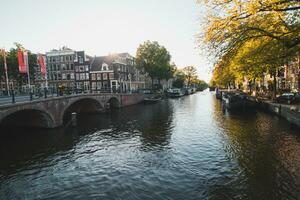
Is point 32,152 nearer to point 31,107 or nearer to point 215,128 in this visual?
point 31,107

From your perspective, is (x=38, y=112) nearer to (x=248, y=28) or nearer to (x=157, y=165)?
(x=157, y=165)

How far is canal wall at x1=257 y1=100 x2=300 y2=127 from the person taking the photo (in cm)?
2105

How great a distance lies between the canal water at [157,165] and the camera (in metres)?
10.2

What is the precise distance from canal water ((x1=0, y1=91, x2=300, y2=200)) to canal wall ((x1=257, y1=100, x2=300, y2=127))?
1.09 m

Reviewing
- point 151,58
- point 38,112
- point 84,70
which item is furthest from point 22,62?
point 151,58

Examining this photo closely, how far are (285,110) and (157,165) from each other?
18.9m

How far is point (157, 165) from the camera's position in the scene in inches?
525

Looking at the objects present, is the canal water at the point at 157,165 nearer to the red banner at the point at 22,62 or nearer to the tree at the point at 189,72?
the red banner at the point at 22,62

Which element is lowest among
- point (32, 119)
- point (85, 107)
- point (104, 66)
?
point (85, 107)

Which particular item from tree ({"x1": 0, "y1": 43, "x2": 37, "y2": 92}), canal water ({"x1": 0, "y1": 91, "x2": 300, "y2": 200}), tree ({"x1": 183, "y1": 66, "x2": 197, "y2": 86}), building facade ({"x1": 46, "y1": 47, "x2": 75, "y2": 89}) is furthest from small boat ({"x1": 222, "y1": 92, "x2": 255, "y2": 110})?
tree ({"x1": 183, "y1": 66, "x2": 197, "y2": 86})

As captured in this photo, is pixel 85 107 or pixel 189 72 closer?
pixel 85 107

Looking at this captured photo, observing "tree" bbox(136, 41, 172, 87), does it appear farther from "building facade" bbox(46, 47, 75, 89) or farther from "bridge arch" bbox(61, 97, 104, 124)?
"bridge arch" bbox(61, 97, 104, 124)

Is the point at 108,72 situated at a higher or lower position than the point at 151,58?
lower

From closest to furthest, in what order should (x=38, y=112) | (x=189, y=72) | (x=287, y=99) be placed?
(x=38, y=112) → (x=287, y=99) → (x=189, y=72)
